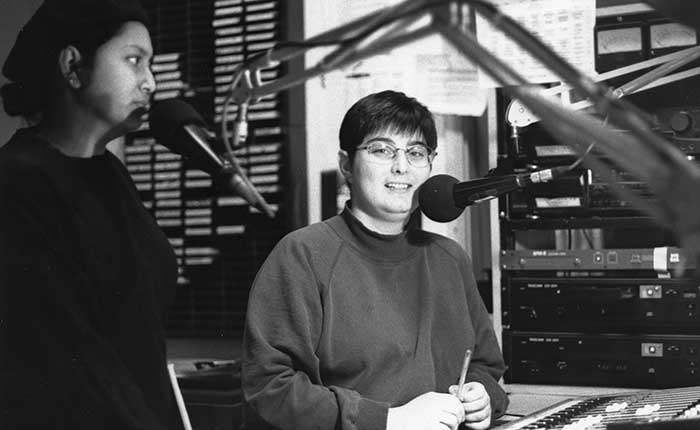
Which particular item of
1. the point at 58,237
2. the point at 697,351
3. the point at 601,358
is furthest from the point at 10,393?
the point at 697,351

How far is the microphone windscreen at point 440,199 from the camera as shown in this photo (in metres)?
1.38

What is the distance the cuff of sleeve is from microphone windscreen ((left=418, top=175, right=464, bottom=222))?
316 mm

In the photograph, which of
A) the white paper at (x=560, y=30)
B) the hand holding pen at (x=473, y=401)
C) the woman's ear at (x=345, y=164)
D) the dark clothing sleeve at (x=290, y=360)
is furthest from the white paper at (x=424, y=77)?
the hand holding pen at (x=473, y=401)

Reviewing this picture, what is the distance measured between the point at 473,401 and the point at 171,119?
0.64m

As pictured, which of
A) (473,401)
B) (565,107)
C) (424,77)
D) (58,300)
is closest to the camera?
(565,107)

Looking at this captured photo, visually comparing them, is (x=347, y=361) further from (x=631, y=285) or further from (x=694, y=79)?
(x=694, y=79)

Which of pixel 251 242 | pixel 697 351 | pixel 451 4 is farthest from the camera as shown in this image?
pixel 251 242

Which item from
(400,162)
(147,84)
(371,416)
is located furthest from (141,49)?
→ (371,416)

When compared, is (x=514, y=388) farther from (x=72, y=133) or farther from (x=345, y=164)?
(x=72, y=133)

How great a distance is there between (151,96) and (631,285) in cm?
100

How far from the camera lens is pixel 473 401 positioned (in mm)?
1389

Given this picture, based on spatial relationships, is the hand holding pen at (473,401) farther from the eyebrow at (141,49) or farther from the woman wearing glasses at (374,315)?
the eyebrow at (141,49)

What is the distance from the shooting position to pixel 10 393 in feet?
3.87

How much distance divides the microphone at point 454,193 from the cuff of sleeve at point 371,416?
0.32 meters
